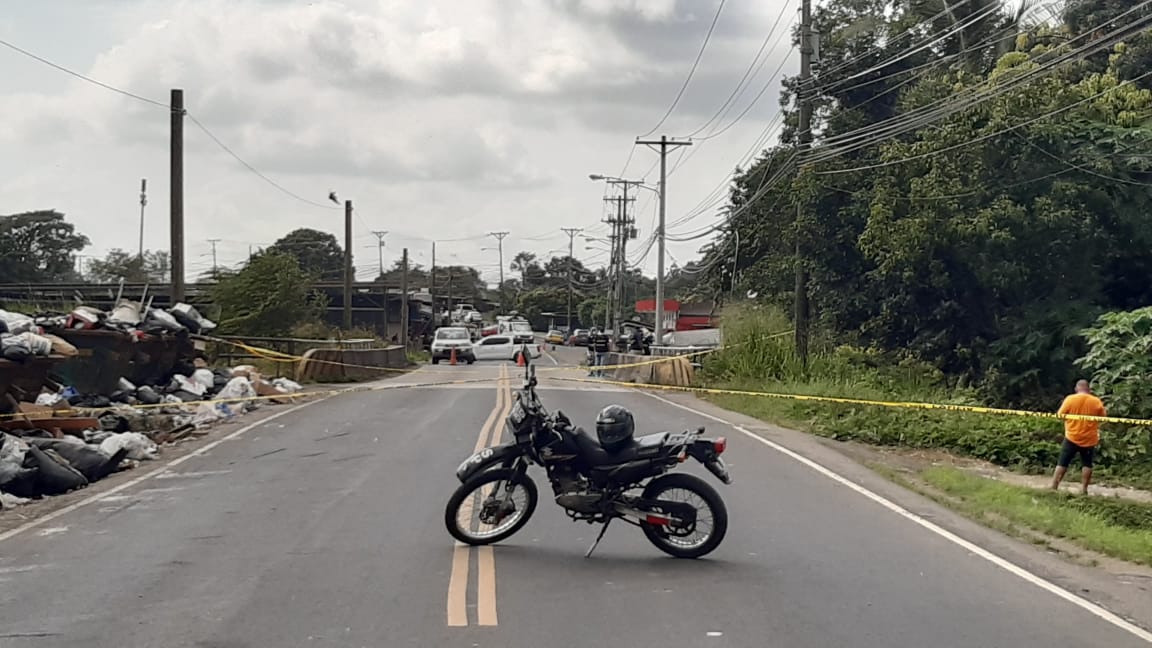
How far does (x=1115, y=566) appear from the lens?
33.6 ft

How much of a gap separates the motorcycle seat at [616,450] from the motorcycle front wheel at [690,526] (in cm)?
31

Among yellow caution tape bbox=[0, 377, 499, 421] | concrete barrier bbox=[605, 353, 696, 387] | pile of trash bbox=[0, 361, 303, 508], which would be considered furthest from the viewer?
concrete barrier bbox=[605, 353, 696, 387]

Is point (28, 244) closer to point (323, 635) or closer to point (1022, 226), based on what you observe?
point (1022, 226)

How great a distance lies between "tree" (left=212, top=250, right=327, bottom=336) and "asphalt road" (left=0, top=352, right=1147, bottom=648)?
28091mm

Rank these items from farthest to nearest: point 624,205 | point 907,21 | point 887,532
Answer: point 624,205 → point 907,21 → point 887,532

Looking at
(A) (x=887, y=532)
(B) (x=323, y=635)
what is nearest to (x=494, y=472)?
(B) (x=323, y=635)

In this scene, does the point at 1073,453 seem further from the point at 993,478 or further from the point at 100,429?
the point at 100,429

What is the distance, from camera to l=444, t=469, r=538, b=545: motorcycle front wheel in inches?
372

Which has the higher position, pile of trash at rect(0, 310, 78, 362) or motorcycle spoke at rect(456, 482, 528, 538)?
pile of trash at rect(0, 310, 78, 362)

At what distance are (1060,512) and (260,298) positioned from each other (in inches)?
1282

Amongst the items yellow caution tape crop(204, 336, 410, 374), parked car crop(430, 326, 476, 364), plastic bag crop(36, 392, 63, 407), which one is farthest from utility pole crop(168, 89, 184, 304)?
parked car crop(430, 326, 476, 364)

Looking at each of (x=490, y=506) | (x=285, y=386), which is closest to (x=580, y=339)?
(x=285, y=386)

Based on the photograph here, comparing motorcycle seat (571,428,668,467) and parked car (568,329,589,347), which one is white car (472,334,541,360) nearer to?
parked car (568,329,589,347)

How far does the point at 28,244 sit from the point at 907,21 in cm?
4408
